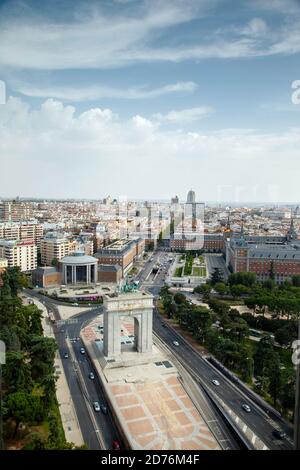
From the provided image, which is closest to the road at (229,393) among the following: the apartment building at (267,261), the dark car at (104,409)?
the dark car at (104,409)

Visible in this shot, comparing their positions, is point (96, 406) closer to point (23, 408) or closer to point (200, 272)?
point (23, 408)

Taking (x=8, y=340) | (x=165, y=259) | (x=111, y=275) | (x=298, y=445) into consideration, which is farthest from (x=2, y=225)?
(x=298, y=445)

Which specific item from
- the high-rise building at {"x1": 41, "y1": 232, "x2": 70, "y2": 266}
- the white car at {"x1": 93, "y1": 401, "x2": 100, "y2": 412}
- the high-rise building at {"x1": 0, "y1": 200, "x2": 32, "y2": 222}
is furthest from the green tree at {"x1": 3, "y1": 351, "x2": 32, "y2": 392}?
the high-rise building at {"x1": 0, "y1": 200, "x2": 32, "y2": 222}

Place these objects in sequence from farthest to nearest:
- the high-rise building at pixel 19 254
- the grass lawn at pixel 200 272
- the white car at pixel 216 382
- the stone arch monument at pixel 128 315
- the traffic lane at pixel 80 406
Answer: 1. the grass lawn at pixel 200 272
2. the high-rise building at pixel 19 254
3. the stone arch monument at pixel 128 315
4. the white car at pixel 216 382
5. the traffic lane at pixel 80 406

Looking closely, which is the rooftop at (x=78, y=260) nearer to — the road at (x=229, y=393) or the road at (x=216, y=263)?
the road at (x=216, y=263)

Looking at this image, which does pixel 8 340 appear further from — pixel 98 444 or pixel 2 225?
pixel 2 225

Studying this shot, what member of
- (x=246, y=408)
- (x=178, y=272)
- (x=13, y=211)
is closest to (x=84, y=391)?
(x=246, y=408)
